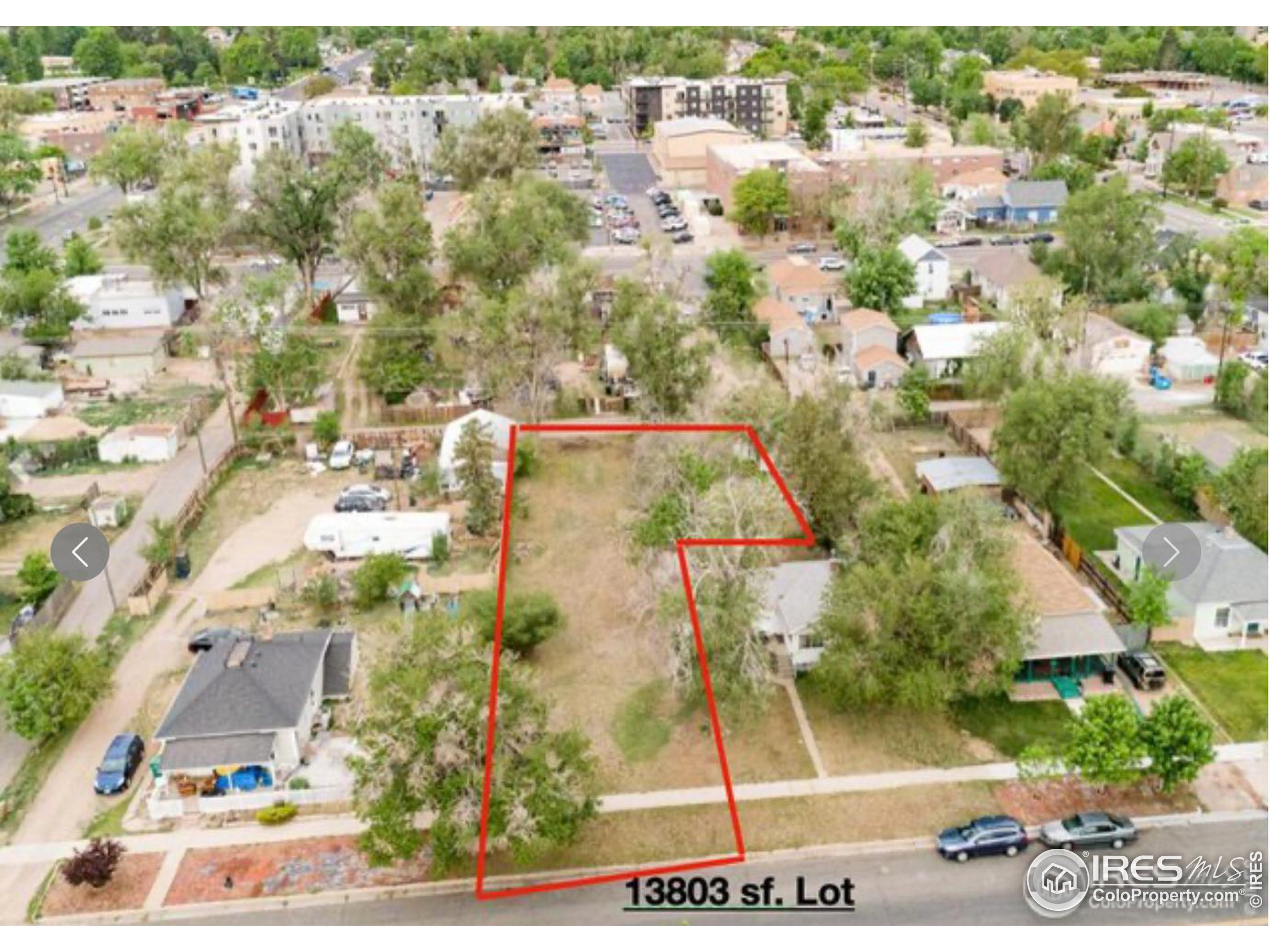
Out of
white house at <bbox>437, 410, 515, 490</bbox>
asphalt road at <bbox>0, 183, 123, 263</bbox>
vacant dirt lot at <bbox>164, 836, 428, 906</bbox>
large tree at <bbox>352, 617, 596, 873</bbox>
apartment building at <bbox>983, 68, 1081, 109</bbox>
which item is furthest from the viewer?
apartment building at <bbox>983, 68, 1081, 109</bbox>

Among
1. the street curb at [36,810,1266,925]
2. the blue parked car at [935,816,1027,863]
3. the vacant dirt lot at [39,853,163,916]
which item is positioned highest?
the blue parked car at [935,816,1027,863]

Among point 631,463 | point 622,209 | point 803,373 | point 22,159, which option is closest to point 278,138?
point 22,159

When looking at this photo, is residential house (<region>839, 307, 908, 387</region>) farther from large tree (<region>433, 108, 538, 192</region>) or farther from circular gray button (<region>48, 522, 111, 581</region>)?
large tree (<region>433, 108, 538, 192</region>)

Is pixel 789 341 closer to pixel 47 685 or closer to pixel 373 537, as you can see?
pixel 373 537

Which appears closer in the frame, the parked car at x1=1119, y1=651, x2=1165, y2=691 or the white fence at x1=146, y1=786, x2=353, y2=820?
the white fence at x1=146, y1=786, x2=353, y2=820

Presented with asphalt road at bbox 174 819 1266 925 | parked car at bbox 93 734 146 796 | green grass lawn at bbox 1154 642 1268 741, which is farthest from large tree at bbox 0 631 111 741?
green grass lawn at bbox 1154 642 1268 741

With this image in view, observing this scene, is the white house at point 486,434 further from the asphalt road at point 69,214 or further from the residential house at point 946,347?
the asphalt road at point 69,214

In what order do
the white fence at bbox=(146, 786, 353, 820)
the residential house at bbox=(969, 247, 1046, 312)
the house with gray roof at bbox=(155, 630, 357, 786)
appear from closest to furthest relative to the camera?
the white fence at bbox=(146, 786, 353, 820) < the house with gray roof at bbox=(155, 630, 357, 786) < the residential house at bbox=(969, 247, 1046, 312)
